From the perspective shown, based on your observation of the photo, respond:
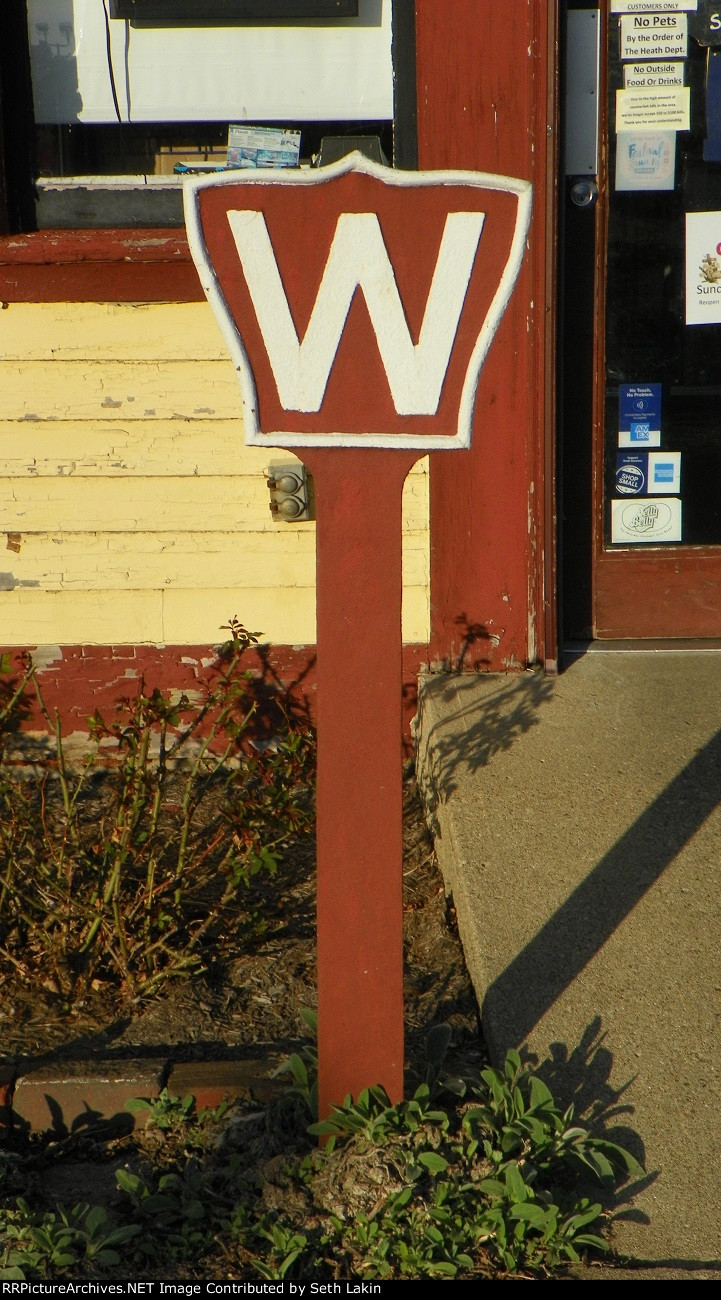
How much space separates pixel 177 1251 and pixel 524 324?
286cm

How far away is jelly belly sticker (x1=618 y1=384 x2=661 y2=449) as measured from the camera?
13.6 ft

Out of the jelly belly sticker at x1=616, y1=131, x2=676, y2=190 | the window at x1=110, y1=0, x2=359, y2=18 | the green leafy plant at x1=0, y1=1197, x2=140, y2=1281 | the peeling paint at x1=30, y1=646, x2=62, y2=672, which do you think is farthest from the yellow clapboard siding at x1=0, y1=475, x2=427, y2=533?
the green leafy plant at x1=0, y1=1197, x2=140, y2=1281

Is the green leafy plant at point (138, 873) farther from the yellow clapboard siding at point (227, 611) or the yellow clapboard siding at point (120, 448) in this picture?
the yellow clapboard siding at point (120, 448)

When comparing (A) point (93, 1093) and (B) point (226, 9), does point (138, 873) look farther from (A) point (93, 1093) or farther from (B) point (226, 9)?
(B) point (226, 9)

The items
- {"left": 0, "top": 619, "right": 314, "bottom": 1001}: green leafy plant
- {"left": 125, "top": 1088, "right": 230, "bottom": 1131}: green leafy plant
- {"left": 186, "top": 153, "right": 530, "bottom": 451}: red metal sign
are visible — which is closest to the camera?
{"left": 186, "top": 153, "right": 530, "bottom": 451}: red metal sign

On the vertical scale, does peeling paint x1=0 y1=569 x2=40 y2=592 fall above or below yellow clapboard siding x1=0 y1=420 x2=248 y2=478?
below

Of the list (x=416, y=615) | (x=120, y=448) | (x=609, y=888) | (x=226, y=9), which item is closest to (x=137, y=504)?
(x=120, y=448)

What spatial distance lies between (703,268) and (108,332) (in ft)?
6.62

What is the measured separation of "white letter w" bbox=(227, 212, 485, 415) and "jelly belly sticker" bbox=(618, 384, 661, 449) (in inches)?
88.4

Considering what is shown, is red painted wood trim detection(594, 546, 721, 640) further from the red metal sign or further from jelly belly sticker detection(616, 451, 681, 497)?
the red metal sign

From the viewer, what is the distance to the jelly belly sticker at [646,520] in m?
4.23

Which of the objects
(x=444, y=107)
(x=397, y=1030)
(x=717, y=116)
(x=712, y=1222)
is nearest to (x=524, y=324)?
(x=444, y=107)

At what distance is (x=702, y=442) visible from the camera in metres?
4.21

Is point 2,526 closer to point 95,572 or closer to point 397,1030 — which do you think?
point 95,572
